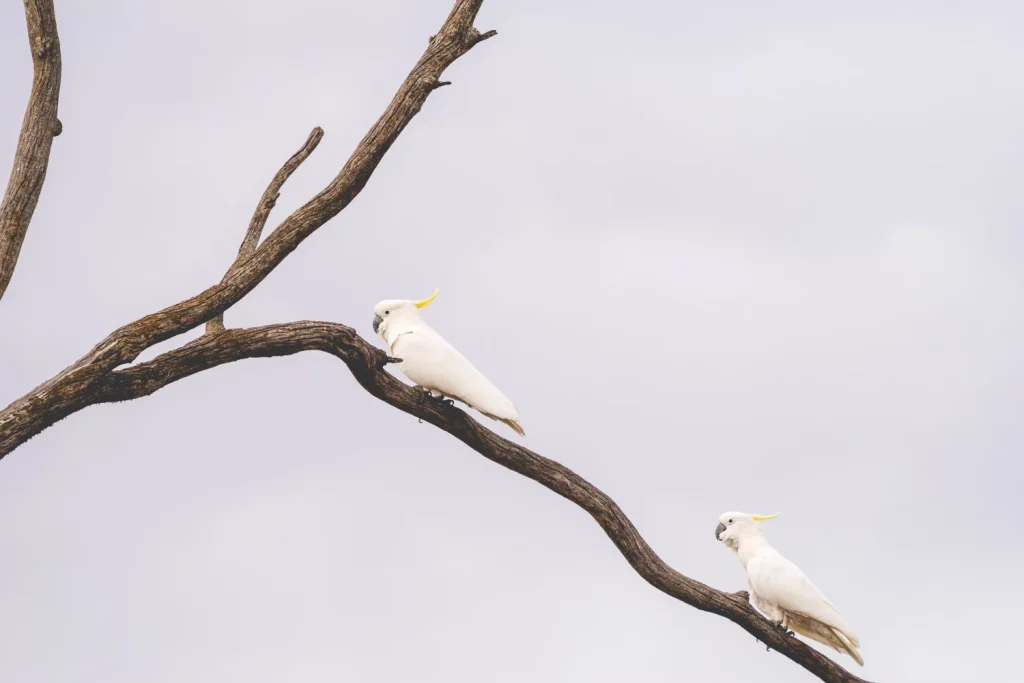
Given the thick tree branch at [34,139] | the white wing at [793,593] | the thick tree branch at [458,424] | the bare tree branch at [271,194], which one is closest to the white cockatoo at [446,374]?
the thick tree branch at [458,424]

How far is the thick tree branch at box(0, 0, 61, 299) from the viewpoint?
21.6 ft

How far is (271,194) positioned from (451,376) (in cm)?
170

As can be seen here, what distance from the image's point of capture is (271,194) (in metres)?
6.88

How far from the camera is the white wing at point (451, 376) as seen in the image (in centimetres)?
606

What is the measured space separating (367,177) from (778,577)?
332cm

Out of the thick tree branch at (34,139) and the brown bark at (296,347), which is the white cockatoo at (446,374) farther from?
the thick tree branch at (34,139)

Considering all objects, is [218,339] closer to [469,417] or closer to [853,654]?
[469,417]

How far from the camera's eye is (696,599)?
23.0ft

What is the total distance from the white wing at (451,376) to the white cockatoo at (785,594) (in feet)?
6.67

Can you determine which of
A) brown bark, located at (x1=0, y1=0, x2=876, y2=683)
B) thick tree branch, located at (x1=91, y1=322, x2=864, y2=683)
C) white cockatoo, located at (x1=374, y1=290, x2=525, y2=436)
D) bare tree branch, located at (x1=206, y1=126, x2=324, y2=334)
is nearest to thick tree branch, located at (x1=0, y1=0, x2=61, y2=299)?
brown bark, located at (x1=0, y1=0, x2=876, y2=683)

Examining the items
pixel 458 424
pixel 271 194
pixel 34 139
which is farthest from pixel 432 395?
pixel 34 139

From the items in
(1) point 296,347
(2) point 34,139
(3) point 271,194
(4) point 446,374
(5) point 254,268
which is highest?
(3) point 271,194

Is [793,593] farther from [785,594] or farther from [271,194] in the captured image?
[271,194]

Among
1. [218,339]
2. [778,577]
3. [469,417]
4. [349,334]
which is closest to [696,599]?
[778,577]
